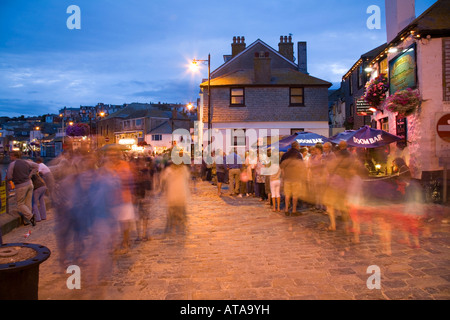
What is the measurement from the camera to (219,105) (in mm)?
27688

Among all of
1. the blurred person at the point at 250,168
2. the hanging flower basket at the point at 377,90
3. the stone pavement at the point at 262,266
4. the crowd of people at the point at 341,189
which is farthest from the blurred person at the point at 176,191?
the hanging flower basket at the point at 377,90

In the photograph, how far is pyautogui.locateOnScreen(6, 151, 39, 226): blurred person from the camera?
8.89 metres

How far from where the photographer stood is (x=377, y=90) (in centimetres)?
1466

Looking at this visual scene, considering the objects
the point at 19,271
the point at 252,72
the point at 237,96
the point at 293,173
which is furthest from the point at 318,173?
the point at 252,72

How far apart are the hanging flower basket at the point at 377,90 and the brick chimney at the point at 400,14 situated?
1.96 meters

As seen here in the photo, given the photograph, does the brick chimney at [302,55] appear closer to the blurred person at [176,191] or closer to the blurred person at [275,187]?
the blurred person at [275,187]

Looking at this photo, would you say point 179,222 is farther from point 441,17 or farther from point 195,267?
point 441,17

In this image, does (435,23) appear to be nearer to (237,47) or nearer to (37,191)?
(37,191)

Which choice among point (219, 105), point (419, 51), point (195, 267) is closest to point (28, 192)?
point (195, 267)

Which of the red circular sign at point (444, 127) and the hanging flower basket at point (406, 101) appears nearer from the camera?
the red circular sign at point (444, 127)

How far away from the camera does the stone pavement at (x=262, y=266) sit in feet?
15.3

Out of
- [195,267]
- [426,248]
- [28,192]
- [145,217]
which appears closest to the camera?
[195,267]

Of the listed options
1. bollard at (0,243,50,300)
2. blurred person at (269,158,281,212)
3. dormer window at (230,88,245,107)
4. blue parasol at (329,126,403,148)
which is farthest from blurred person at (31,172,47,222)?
dormer window at (230,88,245,107)

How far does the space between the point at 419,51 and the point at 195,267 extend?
10632mm
